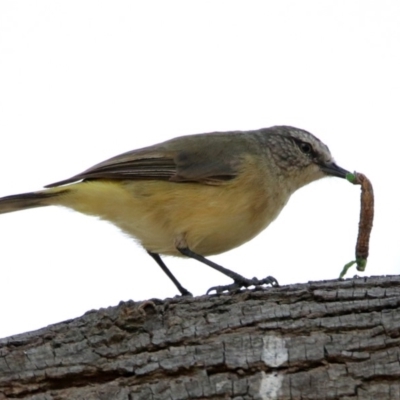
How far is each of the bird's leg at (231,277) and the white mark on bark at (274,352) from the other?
0.96 meters

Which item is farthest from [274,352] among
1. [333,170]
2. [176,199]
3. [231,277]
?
[333,170]

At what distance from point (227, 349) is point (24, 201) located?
2789mm

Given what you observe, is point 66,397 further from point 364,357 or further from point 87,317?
point 364,357

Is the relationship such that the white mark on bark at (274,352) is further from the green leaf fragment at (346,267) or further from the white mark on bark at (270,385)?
the green leaf fragment at (346,267)

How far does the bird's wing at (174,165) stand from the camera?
6621 millimetres

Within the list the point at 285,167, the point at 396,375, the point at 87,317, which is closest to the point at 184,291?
the point at 285,167

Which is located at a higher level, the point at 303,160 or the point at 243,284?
the point at 303,160

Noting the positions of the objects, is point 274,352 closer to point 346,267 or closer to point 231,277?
point 346,267

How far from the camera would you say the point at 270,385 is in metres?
4.27

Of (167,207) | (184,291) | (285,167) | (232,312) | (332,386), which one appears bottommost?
(332,386)

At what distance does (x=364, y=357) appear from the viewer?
4242 mm

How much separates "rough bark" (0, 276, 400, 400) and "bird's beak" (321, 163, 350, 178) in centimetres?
258

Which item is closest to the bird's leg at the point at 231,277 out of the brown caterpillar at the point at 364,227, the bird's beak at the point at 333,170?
the brown caterpillar at the point at 364,227

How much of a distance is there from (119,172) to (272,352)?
8.62 feet
